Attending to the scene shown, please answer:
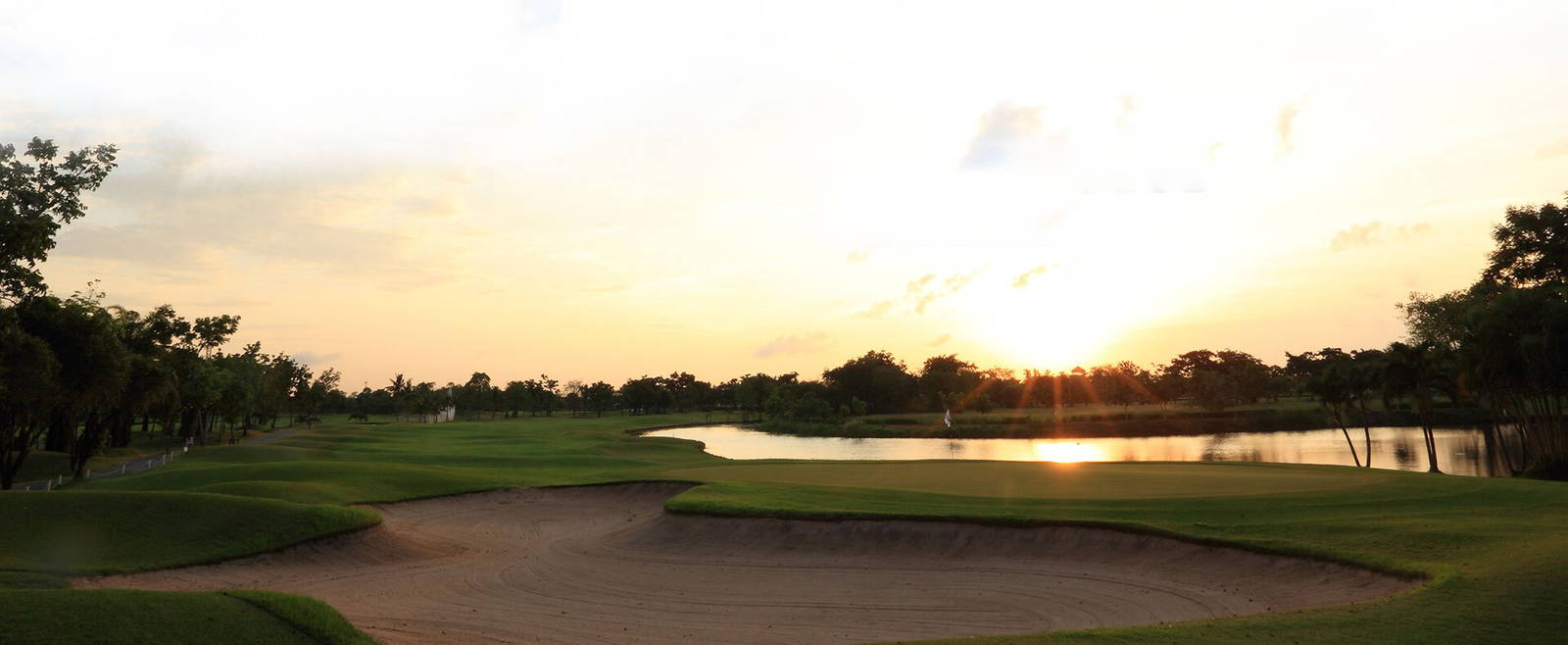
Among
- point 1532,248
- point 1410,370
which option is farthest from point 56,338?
point 1532,248

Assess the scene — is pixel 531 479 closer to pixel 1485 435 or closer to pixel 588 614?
pixel 588 614

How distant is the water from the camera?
59966mm

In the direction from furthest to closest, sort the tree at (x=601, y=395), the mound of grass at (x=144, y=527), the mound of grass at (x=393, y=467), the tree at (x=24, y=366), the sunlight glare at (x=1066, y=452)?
the tree at (x=601, y=395), the sunlight glare at (x=1066, y=452), the mound of grass at (x=393, y=467), the tree at (x=24, y=366), the mound of grass at (x=144, y=527)

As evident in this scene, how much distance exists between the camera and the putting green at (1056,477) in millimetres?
26508

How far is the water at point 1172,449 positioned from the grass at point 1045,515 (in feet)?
77.9

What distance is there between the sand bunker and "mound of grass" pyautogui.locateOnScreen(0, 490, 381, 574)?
28.0 inches

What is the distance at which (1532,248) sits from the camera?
172ft

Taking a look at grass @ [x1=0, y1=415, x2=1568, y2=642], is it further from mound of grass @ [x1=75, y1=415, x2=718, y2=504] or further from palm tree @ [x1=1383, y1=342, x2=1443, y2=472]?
palm tree @ [x1=1383, y1=342, x2=1443, y2=472]

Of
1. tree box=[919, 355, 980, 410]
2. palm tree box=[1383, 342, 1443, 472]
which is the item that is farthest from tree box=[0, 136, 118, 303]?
tree box=[919, 355, 980, 410]

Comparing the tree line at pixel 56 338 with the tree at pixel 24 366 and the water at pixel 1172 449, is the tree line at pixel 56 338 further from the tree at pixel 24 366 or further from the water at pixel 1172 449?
the water at pixel 1172 449

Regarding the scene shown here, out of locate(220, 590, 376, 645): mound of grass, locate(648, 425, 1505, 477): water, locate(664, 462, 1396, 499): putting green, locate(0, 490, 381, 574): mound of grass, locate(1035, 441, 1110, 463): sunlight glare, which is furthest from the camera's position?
locate(1035, 441, 1110, 463): sunlight glare

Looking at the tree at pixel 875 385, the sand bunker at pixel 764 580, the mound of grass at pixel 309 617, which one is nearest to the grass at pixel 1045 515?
the mound of grass at pixel 309 617

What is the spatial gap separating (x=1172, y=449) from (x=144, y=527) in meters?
80.3

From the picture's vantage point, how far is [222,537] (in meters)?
21.8
